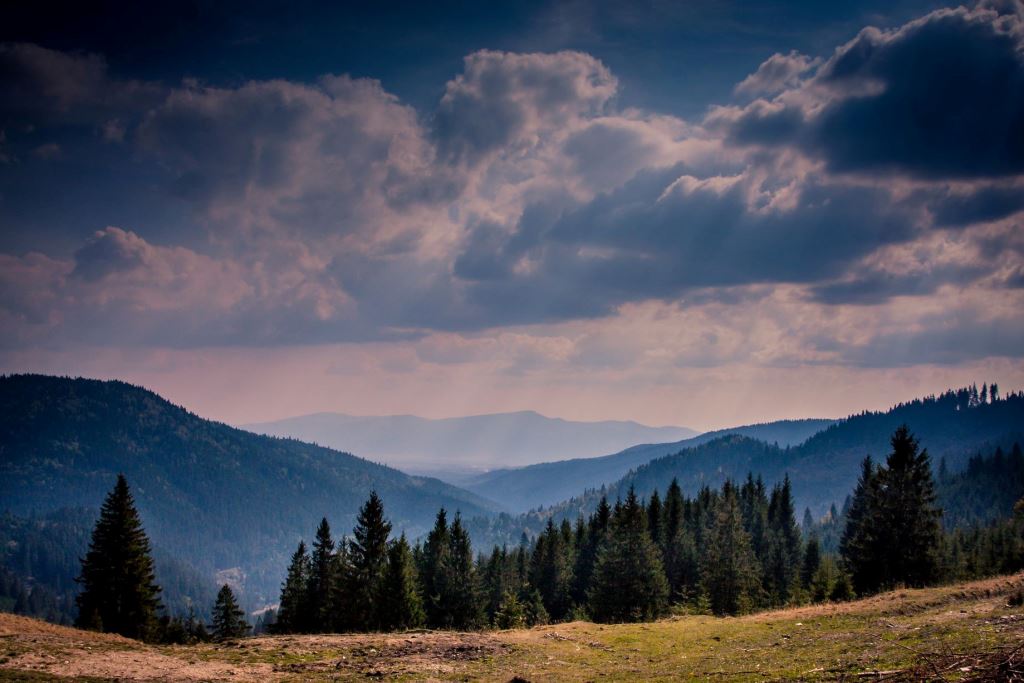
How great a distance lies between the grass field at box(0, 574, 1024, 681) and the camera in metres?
18.2

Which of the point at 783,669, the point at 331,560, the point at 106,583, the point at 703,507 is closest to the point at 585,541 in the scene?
the point at 703,507

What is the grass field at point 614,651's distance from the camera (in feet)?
59.7

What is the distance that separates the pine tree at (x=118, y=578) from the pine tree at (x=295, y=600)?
13730mm

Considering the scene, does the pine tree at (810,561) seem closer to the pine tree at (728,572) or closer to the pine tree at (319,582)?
the pine tree at (728,572)

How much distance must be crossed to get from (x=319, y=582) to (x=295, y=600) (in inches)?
165

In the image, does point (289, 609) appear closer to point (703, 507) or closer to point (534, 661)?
point (534, 661)

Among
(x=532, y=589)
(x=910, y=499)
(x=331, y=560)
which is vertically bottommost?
(x=532, y=589)

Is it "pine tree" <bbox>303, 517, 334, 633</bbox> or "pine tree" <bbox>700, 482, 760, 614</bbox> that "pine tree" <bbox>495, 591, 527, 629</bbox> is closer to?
"pine tree" <bbox>700, 482, 760, 614</bbox>

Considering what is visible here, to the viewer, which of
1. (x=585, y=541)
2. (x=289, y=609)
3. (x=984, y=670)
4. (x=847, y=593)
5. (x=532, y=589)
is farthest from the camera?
(x=585, y=541)

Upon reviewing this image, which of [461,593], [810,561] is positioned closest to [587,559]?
[461,593]

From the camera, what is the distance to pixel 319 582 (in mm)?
66375

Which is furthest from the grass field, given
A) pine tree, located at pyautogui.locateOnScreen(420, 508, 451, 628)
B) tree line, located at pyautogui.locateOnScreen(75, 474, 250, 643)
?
pine tree, located at pyautogui.locateOnScreen(420, 508, 451, 628)

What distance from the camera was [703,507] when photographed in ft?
338

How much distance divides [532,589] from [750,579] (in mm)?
31098
